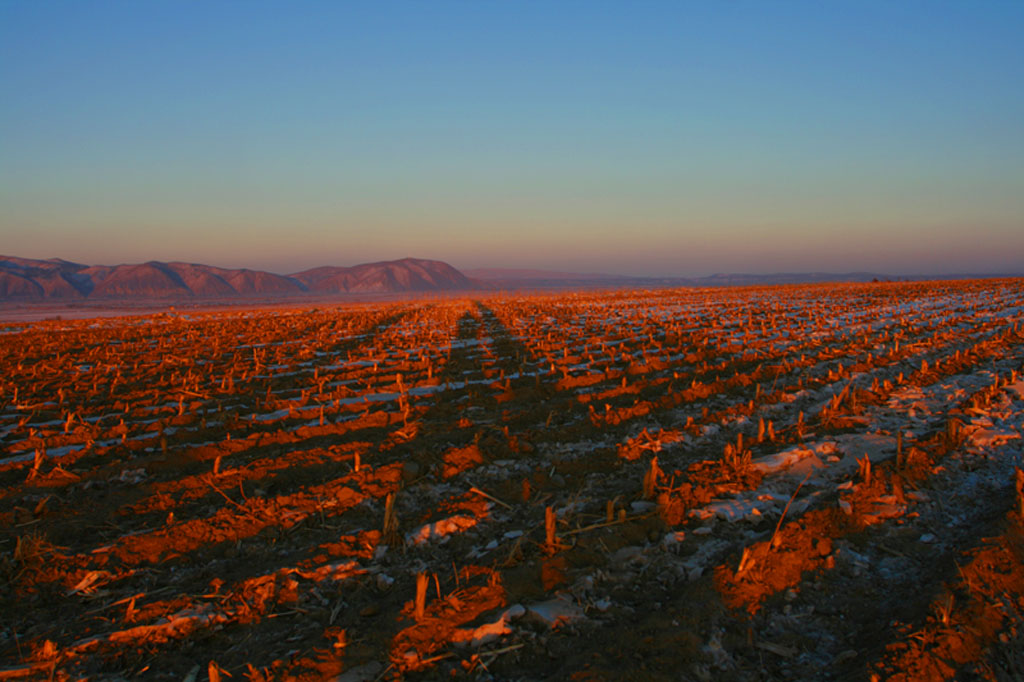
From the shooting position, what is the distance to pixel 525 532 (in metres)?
4.43

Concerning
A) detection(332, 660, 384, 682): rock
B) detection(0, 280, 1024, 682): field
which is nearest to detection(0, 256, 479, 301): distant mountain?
detection(0, 280, 1024, 682): field

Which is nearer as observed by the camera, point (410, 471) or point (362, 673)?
point (362, 673)

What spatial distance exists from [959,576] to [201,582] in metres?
4.86

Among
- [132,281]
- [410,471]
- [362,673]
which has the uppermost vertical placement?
[132,281]

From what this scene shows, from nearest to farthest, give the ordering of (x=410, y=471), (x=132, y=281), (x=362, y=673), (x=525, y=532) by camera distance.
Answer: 1. (x=362, y=673)
2. (x=525, y=532)
3. (x=410, y=471)
4. (x=132, y=281)

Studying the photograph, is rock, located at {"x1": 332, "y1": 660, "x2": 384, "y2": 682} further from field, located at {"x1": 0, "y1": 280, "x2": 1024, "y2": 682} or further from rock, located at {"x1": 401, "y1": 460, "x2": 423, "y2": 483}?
rock, located at {"x1": 401, "y1": 460, "x2": 423, "y2": 483}

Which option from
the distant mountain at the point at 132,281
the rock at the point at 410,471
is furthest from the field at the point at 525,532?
the distant mountain at the point at 132,281

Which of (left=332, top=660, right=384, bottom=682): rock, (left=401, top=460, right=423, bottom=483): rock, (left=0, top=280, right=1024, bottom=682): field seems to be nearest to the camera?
(left=332, top=660, right=384, bottom=682): rock

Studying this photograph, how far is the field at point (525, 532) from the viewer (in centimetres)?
304

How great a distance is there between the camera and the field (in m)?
3.04

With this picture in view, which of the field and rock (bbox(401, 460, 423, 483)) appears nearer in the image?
the field

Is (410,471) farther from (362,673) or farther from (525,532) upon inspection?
(362,673)

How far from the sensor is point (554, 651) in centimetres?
306

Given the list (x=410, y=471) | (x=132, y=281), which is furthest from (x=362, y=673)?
(x=132, y=281)
